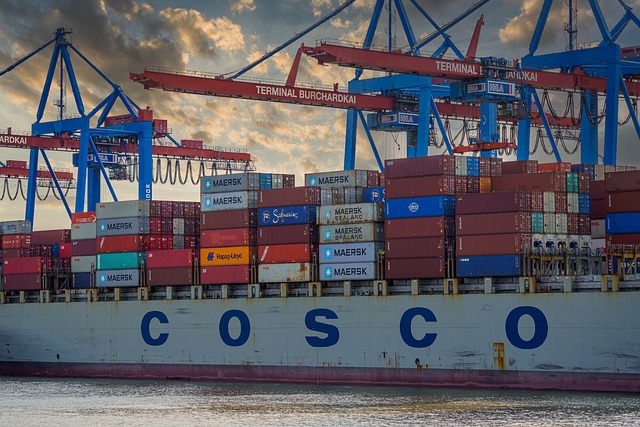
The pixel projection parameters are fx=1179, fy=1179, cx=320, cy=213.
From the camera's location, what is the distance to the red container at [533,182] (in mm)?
53750

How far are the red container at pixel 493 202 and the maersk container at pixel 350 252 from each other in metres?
5.01

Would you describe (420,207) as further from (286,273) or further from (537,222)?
(286,273)

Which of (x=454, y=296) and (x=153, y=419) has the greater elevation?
(x=454, y=296)

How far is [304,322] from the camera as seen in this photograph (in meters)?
57.8

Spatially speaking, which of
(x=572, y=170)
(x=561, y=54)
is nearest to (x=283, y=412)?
(x=572, y=170)

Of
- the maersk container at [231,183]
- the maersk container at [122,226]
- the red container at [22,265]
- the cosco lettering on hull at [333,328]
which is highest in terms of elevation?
the maersk container at [231,183]

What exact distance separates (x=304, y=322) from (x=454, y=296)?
8.64m

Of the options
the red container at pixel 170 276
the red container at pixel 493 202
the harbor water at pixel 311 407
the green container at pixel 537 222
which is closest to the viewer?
the harbor water at pixel 311 407

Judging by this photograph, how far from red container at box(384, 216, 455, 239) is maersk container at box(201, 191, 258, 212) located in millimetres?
8688

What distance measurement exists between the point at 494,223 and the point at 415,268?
4445mm

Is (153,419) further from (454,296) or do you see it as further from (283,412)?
(454,296)

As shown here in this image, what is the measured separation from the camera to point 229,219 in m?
61.1

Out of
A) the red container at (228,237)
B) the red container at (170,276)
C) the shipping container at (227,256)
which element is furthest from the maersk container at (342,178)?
the red container at (170,276)

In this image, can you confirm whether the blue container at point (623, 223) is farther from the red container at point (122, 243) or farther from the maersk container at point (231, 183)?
the red container at point (122, 243)
